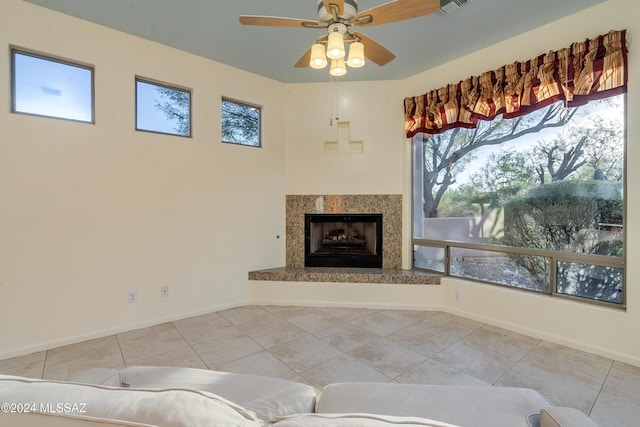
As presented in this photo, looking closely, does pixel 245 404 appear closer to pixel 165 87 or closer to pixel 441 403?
pixel 441 403

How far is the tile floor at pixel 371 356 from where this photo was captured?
6.61ft

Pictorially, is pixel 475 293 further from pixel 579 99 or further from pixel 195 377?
pixel 195 377

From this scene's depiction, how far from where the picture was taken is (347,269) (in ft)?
12.7

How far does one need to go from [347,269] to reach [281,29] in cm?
292

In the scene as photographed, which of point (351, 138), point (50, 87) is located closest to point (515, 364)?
point (351, 138)

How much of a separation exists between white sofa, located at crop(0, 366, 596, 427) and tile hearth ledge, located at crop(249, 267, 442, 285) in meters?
2.39

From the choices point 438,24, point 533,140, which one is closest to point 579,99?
point 533,140

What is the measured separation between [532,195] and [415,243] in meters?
1.44

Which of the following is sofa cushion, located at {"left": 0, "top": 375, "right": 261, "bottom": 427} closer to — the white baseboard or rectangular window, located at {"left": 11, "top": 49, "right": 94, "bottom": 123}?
the white baseboard

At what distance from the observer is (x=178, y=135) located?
3221 millimetres

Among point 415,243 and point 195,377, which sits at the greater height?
point 415,243

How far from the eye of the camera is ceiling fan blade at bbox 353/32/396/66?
1.98 metres

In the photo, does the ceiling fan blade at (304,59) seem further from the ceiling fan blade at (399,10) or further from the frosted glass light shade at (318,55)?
the ceiling fan blade at (399,10)

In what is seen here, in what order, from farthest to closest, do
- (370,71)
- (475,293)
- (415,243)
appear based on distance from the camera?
(415,243)
(370,71)
(475,293)
